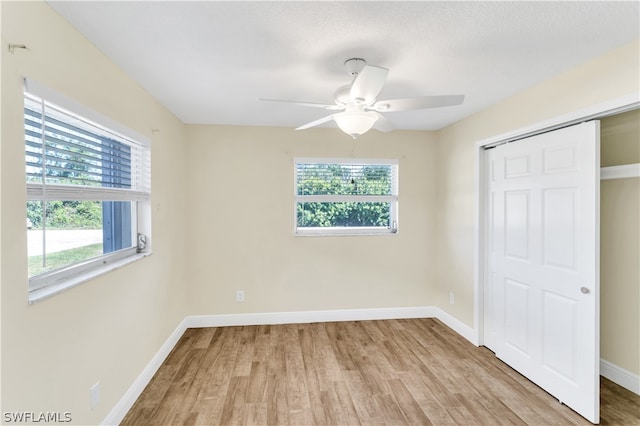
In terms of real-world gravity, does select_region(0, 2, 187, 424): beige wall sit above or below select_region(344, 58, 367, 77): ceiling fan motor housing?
below

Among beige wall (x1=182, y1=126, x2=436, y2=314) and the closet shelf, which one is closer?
the closet shelf

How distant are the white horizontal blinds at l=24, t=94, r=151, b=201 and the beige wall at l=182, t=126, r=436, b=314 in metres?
1.22

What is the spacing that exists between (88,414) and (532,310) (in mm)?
3166

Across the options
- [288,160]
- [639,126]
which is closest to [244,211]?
[288,160]

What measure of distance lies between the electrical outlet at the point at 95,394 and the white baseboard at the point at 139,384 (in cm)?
17

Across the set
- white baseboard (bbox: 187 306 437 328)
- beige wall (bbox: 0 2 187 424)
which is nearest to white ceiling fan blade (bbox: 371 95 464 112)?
beige wall (bbox: 0 2 187 424)

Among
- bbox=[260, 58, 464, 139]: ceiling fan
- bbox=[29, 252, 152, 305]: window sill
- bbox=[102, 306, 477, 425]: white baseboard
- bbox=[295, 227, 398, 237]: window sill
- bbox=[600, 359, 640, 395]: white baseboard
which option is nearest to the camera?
bbox=[29, 252, 152, 305]: window sill

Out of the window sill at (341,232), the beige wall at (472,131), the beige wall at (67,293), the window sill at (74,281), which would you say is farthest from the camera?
the window sill at (341,232)

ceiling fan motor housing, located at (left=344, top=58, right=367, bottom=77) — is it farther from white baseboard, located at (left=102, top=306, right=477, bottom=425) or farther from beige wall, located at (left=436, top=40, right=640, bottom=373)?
white baseboard, located at (left=102, top=306, right=477, bottom=425)

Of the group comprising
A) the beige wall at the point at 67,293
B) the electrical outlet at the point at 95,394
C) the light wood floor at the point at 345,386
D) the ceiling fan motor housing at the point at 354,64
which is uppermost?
the ceiling fan motor housing at the point at 354,64

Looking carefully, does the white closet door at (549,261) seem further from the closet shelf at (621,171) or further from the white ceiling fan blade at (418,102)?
the white ceiling fan blade at (418,102)

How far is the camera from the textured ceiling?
1479 millimetres

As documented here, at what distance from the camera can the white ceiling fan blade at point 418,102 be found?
70.9 inches

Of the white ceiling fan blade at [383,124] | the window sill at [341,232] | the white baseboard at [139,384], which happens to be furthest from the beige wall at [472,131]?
the white baseboard at [139,384]
